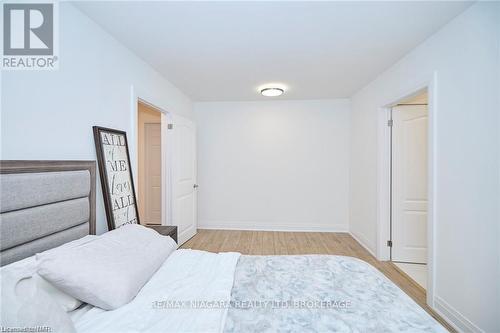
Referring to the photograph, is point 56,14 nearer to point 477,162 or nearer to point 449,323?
point 477,162

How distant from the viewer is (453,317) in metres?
1.83

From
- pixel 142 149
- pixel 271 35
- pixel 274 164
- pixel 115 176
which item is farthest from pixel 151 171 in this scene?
pixel 271 35

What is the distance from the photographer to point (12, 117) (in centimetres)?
132

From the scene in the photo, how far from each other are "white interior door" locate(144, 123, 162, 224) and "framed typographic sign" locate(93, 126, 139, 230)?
8.65 feet

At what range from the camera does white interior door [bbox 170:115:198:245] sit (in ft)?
11.3

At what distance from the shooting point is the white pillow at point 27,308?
72 cm

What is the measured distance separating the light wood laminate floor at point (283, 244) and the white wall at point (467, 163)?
0.99 m

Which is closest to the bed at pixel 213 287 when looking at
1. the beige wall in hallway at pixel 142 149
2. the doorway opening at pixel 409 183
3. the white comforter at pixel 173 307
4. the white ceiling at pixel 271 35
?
the white comforter at pixel 173 307

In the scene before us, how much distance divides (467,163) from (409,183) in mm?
1338

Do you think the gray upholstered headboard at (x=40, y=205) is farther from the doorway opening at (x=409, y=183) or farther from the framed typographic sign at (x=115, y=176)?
the doorway opening at (x=409, y=183)

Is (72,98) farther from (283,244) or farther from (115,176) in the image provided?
(283,244)

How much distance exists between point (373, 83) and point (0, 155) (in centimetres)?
396

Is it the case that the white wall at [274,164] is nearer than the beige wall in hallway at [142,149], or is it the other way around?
the white wall at [274,164]

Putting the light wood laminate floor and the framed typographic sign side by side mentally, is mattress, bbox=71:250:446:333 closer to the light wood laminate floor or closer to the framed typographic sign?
the framed typographic sign
